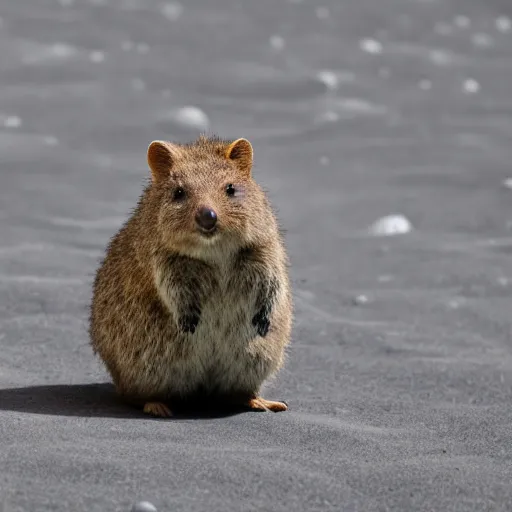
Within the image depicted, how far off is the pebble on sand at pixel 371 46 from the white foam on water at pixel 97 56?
3.36m

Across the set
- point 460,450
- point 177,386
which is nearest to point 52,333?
point 177,386

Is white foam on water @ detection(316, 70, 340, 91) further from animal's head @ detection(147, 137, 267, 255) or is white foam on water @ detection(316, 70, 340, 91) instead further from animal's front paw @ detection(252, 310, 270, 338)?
animal's front paw @ detection(252, 310, 270, 338)

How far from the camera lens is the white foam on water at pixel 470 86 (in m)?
13.5

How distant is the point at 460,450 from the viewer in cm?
565

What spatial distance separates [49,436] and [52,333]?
2.73m

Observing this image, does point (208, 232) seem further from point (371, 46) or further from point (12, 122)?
point (371, 46)

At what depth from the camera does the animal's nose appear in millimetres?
5666

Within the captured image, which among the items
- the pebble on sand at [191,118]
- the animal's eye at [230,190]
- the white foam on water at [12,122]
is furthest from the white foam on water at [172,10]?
the animal's eye at [230,190]

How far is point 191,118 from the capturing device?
474 inches

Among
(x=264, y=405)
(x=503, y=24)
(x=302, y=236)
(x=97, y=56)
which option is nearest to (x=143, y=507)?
(x=264, y=405)

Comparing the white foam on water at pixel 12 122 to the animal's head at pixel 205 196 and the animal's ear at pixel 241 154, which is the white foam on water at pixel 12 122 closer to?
the animal's head at pixel 205 196

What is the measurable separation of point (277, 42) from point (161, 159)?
835 centimetres

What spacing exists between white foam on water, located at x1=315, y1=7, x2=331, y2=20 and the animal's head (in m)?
9.19

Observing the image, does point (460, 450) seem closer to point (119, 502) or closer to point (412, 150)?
point (119, 502)
